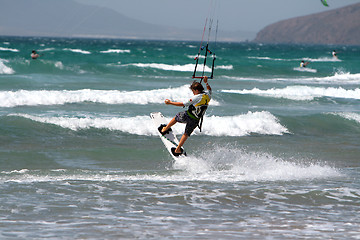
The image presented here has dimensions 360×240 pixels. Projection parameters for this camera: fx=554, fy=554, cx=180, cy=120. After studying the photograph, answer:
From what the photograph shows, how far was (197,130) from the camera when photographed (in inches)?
615

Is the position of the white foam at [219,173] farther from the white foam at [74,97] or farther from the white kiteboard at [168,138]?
the white foam at [74,97]

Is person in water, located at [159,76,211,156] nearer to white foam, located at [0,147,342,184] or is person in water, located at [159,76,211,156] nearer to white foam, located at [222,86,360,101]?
white foam, located at [0,147,342,184]

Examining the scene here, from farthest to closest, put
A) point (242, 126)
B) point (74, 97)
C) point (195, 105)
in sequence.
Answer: point (74, 97) → point (242, 126) → point (195, 105)

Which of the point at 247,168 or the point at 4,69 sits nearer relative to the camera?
the point at 247,168

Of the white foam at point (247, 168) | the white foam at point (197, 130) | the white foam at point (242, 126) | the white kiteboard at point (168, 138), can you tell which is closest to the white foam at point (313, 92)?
the white foam at point (242, 126)

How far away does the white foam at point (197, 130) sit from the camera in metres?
15.2

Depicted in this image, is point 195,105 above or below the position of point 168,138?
above

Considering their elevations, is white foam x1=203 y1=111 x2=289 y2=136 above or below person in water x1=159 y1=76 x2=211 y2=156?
below

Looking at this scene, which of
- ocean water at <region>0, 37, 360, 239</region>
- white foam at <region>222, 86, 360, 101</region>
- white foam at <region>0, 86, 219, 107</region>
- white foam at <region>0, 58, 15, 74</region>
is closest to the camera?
ocean water at <region>0, 37, 360, 239</region>

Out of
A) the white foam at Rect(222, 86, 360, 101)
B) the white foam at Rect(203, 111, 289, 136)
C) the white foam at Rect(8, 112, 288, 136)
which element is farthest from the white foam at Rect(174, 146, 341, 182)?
the white foam at Rect(222, 86, 360, 101)

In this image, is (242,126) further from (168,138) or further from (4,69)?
(4,69)

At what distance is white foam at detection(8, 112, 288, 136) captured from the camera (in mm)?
15172

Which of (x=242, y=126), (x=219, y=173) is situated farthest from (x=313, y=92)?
(x=219, y=173)

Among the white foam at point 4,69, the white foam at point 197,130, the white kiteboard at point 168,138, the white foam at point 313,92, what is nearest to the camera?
the white kiteboard at point 168,138
